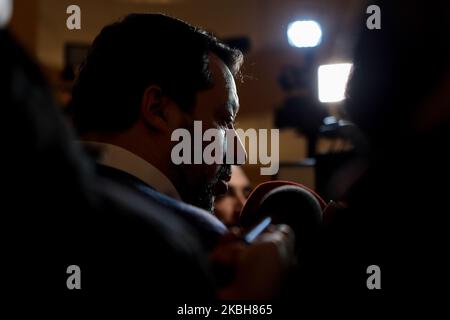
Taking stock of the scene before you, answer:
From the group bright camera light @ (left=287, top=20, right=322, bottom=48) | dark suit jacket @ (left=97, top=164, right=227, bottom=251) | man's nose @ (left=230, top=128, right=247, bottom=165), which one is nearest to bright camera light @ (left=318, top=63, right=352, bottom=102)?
bright camera light @ (left=287, top=20, right=322, bottom=48)

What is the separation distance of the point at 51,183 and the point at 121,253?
0.13 metres

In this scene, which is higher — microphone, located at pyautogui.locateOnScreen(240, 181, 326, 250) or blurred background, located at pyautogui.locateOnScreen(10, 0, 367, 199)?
blurred background, located at pyautogui.locateOnScreen(10, 0, 367, 199)

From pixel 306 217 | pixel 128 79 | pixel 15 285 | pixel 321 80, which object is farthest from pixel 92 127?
pixel 321 80

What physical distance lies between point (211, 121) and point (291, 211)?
9.4 inches

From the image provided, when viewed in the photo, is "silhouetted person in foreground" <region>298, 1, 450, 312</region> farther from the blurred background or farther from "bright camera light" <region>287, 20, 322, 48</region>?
"bright camera light" <region>287, 20, 322, 48</region>

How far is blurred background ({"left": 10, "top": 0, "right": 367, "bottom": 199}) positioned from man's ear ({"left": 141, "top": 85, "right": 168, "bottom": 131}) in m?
1.80

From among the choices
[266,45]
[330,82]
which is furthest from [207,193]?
[266,45]

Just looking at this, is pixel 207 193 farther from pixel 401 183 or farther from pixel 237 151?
pixel 401 183

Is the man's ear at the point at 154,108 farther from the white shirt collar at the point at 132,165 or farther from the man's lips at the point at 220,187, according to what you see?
the man's lips at the point at 220,187

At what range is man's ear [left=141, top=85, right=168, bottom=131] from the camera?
3.28ft

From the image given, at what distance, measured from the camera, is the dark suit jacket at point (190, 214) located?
742 millimetres

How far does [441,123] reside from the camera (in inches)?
28.3

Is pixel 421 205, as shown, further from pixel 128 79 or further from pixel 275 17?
pixel 275 17

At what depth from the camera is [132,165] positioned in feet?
3.03
